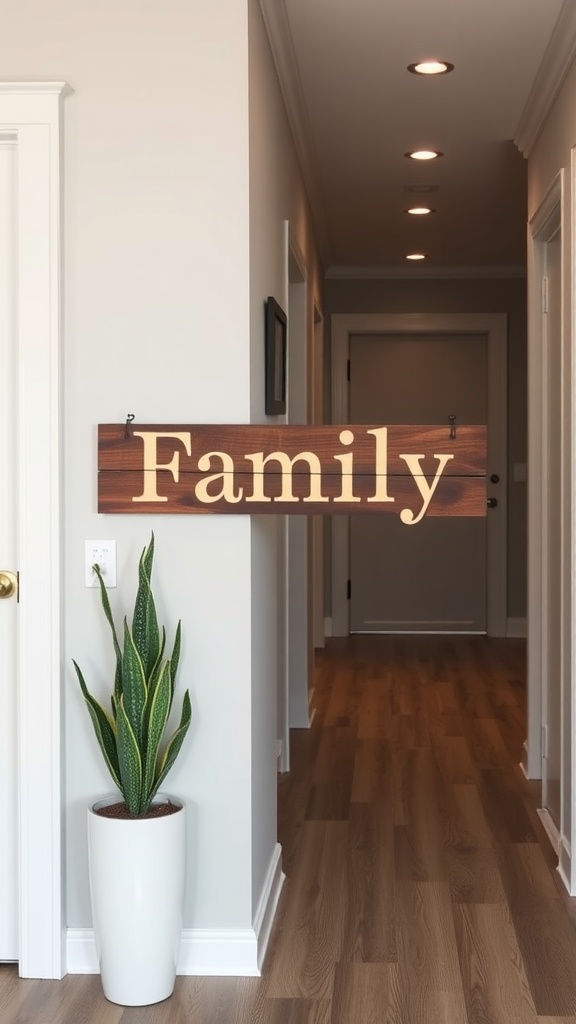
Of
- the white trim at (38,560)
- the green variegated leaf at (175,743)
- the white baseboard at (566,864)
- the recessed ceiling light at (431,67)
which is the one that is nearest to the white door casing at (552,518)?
the white baseboard at (566,864)

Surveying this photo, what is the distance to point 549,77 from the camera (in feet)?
12.4

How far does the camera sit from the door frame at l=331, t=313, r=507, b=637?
26.2 ft

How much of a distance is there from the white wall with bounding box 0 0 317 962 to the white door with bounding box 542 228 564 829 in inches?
58.0

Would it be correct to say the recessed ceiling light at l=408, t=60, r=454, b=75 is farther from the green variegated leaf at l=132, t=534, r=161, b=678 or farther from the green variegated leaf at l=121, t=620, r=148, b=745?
the green variegated leaf at l=121, t=620, r=148, b=745

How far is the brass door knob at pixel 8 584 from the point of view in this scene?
280 centimetres

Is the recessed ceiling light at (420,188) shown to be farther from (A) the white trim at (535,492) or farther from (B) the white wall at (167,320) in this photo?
(B) the white wall at (167,320)

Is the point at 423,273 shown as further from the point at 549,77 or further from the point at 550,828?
the point at 550,828

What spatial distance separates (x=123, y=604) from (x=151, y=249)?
0.84m

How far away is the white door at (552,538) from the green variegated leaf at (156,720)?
1680 mm

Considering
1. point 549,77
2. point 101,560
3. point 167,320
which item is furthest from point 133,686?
point 549,77

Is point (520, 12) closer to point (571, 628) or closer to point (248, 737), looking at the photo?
point (571, 628)

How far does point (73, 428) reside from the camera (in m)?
2.79

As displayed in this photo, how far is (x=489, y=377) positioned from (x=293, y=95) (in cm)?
429

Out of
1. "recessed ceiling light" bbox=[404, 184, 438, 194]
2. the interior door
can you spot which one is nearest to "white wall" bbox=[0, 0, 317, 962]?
"recessed ceiling light" bbox=[404, 184, 438, 194]
